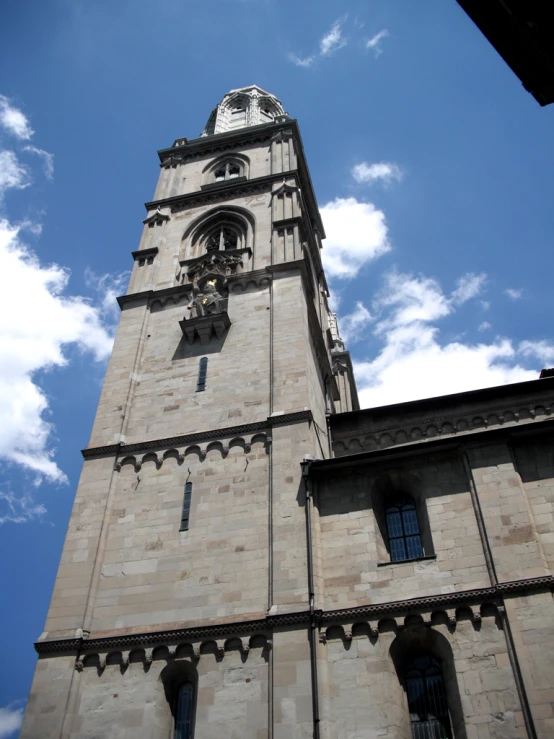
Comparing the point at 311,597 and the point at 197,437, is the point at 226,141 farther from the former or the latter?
the point at 311,597

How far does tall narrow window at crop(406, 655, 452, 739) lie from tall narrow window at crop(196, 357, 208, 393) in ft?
36.3

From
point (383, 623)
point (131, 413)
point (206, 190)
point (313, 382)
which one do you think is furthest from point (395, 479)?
point (206, 190)

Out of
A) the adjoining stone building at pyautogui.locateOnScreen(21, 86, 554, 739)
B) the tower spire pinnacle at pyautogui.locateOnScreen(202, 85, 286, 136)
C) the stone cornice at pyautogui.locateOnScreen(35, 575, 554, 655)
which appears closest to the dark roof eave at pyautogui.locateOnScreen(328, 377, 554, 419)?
the adjoining stone building at pyautogui.locateOnScreen(21, 86, 554, 739)

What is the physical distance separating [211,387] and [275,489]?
17.4 ft

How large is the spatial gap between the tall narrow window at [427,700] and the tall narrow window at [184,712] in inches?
197

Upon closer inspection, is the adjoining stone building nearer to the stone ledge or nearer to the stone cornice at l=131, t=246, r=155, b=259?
the stone ledge

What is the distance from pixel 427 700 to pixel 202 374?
1254 centimetres

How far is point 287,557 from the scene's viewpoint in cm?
1788

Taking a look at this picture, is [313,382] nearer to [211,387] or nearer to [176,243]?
[211,387]

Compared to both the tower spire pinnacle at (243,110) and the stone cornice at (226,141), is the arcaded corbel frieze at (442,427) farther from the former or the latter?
the tower spire pinnacle at (243,110)

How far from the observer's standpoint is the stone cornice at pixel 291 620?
16.0 metres

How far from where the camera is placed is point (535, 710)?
14.1 metres

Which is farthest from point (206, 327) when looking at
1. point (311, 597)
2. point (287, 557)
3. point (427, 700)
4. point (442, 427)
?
point (427, 700)

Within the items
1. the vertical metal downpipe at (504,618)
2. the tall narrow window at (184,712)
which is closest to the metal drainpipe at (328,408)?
the vertical metal downpipe at (504,618)
